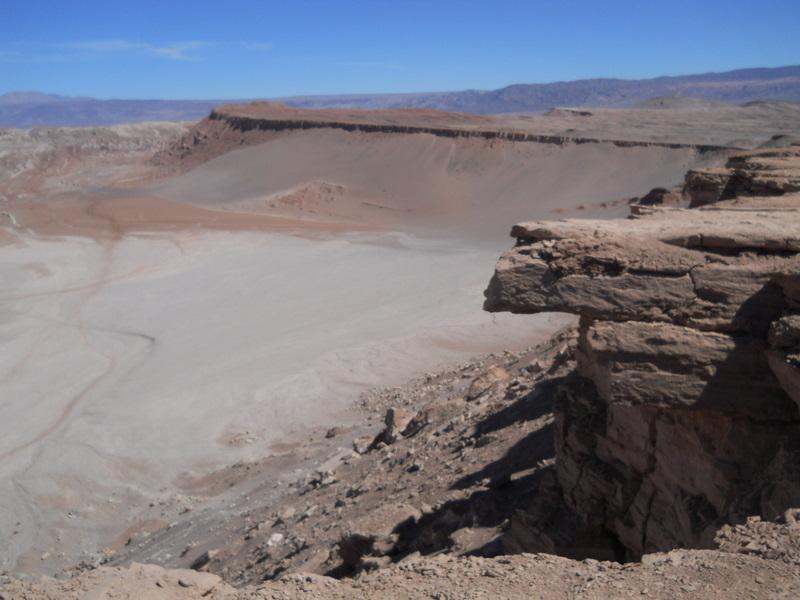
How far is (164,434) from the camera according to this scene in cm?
1422

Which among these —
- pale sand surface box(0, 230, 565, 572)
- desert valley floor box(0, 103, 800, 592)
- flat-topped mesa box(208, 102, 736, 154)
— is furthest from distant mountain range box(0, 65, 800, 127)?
pale sand surface box(0, 230, 565, 572)

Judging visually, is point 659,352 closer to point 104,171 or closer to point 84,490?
point 84,490

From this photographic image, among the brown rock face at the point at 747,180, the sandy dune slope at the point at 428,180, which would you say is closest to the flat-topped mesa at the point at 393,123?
the sandy dune slope at the point at 428,180

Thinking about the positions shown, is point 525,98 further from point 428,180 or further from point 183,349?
point 183,349

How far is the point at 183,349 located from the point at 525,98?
14180 cm

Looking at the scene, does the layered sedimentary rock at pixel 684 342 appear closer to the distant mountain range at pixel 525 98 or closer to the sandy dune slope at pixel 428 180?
the sandy dune slope at pixel 428 180

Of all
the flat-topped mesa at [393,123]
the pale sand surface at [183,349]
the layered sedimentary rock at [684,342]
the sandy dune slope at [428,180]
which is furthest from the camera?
the flat-topped mesa at [393,123]

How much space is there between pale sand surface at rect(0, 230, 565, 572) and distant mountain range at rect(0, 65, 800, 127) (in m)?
116

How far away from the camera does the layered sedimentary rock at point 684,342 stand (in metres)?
4.98

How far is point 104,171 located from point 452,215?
2850 centimetres

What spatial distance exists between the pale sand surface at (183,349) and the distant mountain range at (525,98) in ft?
381

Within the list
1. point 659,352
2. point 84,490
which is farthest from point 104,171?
point 659,352

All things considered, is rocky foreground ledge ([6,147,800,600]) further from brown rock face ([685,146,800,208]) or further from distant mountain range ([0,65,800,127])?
distant mountain range ([0,65,800,127])

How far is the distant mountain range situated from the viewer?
147125mm
